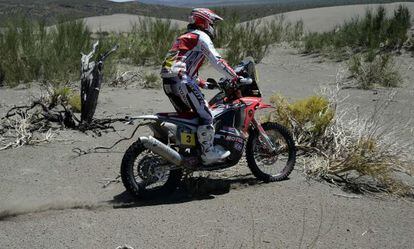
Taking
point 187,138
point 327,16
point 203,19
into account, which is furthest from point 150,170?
point 327,16

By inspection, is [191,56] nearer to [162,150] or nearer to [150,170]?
[162,150]

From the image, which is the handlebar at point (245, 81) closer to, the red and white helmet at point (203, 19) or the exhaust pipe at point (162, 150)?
the red and white helmet at point (203, 19)

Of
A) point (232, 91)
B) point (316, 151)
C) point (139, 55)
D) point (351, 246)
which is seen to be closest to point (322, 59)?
point (139, 55)

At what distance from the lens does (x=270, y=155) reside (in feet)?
20.4

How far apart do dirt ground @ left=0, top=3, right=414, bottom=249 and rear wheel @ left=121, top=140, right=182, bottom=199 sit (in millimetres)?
123

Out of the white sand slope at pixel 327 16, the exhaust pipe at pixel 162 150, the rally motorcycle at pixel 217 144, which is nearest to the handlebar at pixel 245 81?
the rally motorcycle at pixel 217 144

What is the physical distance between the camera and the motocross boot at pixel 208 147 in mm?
5555

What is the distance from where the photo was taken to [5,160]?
21.1ft

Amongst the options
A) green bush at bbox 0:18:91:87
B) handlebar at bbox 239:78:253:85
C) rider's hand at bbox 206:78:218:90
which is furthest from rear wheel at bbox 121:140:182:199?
green bush at bbox 0:18:91:87

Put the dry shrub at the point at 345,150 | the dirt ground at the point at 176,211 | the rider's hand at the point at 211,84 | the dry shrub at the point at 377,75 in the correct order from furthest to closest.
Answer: the dry shrub at the point at 377,75
the dry shrub at the point at 345,150
the rider's hand at the point at 211,84
the dirt ground at the point at 176,211

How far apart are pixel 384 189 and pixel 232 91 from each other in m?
1.89

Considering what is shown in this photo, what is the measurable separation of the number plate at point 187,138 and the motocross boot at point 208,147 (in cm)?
6

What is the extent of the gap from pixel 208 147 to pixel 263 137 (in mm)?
749

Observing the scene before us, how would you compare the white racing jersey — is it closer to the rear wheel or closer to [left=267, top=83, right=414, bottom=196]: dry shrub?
the rear wheel
